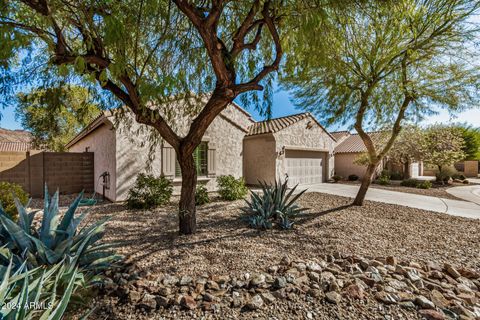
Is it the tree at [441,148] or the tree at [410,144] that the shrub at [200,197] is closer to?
the tree at [410,144]

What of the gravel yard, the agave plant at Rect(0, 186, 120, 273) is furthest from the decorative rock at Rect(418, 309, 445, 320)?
the agave plant at Rect(0, 186, 120, 273)

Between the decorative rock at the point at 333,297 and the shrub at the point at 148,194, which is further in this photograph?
the shrub at the point at 148,194

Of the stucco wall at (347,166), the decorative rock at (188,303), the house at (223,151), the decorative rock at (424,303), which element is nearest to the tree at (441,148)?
the stucco wall at (347,166)

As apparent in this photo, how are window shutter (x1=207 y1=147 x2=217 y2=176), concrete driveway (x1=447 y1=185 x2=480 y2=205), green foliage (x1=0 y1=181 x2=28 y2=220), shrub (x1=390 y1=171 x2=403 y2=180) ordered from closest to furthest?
green foliage (x1=0 y1=181 x2=28 y2=220)
concrete driveway (x1=447 y1=185 x2=480 y2=205)
window shutter (x1=207 y1=147 x2=217 y2=176)
shrub (x1=390 y1=171 x2=403 y2=180)

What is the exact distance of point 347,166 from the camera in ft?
65.9

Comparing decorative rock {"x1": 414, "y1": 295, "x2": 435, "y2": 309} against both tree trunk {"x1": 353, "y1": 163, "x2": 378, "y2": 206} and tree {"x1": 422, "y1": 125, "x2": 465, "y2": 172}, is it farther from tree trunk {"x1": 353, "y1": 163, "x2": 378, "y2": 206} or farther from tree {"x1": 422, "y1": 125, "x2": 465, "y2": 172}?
tree {"x1": 422, "y1": 125, "x2": 465, "y2": 172}

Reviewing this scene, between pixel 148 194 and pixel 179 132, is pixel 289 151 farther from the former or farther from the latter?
pixel 148 194

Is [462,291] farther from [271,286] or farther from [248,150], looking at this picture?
[248,150]

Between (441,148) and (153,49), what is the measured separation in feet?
65.4

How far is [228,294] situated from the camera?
294 cm

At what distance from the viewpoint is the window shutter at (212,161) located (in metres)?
11.1

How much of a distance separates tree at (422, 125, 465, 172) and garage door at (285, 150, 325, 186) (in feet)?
24.1

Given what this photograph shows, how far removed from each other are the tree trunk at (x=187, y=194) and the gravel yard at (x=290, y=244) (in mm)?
269

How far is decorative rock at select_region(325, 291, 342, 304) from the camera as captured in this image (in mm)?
2782
